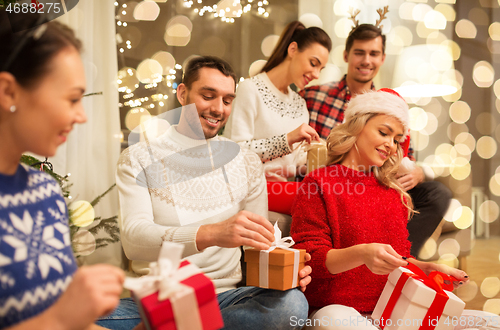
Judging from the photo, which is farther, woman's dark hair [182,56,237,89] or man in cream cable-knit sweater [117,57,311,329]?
woman's dark hair [182,56,237,89]

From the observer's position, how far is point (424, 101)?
2.74m

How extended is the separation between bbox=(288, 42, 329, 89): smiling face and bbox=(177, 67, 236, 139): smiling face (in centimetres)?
74

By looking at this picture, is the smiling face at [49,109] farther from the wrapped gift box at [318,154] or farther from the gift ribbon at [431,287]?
the wrapped gift box at [318,154]

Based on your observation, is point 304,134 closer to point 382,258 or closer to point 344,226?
point 344,226

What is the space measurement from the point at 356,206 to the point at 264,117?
0.65 m

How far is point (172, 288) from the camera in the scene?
464 mm

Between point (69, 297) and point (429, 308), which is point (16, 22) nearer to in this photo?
point (69, 297)

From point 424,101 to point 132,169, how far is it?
253 centimetres

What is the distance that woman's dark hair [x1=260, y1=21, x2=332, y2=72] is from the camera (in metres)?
1.62

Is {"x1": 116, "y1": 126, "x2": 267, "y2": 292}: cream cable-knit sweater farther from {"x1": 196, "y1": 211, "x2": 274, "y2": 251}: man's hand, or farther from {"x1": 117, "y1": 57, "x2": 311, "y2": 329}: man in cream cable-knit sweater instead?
{"x1": 196, "y1": 211, "x2": 274, "y2": 251}: man's hand

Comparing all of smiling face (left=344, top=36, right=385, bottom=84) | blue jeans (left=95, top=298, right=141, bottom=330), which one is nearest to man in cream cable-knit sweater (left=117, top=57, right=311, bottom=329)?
blue jeans (left=95, top=298, right=141, bottom=330)

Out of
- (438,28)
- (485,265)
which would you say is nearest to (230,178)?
(485,265)

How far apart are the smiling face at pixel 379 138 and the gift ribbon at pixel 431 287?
32 cm

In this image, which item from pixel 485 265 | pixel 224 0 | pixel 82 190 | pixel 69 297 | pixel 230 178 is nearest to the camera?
pixel 69 297
